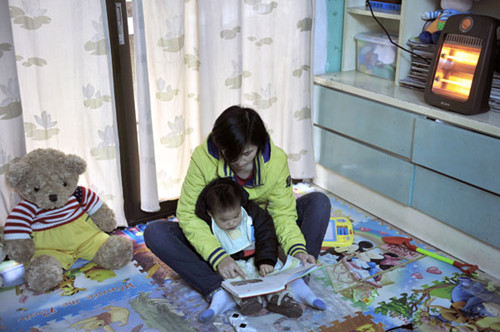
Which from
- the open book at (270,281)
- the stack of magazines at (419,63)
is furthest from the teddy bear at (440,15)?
the open book at (270,281)

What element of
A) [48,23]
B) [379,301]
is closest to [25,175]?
[48,23]

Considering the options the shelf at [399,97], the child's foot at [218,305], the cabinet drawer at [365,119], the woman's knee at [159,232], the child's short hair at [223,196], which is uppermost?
Answer: the shelf at [399,97]

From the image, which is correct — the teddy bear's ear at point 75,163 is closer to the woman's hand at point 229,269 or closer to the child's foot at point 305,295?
the woman's hand at point 229,269

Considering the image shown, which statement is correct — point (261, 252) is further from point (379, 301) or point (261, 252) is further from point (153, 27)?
point (153, 27)

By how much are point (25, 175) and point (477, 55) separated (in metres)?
1.68

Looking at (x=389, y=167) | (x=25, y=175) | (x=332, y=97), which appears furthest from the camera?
(x=332, y=97)

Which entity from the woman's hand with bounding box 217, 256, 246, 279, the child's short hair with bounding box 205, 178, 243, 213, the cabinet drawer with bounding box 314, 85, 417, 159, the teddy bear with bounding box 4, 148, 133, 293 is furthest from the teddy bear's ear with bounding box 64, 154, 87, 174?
the cabinet drawer with bounding box 314, 85, 417, 159

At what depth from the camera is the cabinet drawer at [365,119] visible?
222cm

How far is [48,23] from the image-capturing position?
76.0 inches

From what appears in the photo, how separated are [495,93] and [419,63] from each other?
38cm

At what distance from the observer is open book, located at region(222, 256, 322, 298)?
5.39 ft

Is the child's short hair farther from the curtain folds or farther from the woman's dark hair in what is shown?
the curtain folds

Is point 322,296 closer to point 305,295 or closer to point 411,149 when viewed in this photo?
point 305,295

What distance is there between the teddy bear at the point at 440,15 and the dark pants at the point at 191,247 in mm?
865
